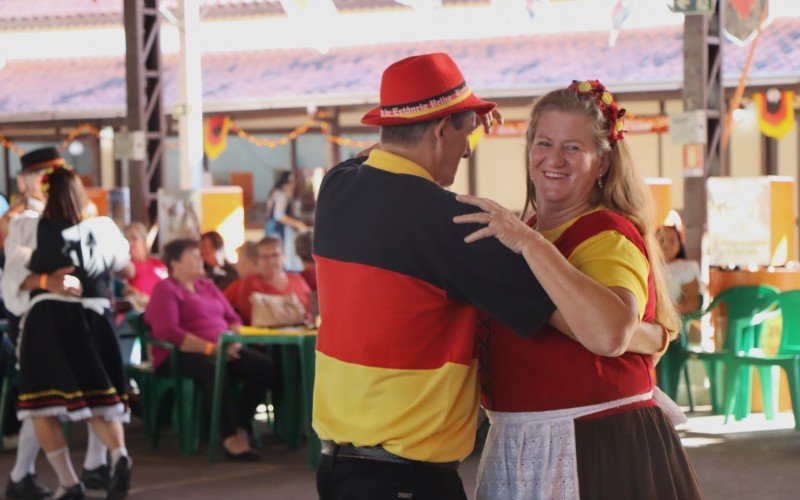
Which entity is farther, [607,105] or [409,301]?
[607,105]

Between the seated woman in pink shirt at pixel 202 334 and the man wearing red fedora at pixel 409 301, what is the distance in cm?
476

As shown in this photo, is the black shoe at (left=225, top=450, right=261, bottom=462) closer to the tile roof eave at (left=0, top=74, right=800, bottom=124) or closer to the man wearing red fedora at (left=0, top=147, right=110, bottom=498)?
the man wearing red fedora at (left=0, top=147, right=110, bottom=498)

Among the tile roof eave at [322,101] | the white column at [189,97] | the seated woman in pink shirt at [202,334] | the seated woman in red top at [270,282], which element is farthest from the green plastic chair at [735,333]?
the tile roof eave at [322,101]

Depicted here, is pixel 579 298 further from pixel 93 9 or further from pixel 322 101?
pixel 93 9

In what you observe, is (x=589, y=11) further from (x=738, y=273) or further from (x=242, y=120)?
(x=738, y=273)

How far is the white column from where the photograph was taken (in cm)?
1323

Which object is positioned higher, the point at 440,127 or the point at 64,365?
the point at 440,127

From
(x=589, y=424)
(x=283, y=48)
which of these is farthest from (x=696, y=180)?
(x=283, y=48)

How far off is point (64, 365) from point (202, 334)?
5.55ft

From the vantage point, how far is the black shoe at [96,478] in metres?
6.30

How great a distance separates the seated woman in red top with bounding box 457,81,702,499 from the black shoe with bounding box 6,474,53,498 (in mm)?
3963

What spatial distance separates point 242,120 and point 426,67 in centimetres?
1649

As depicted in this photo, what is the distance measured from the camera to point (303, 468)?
22.9 ft

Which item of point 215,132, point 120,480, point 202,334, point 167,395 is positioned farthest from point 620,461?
point 215,132
